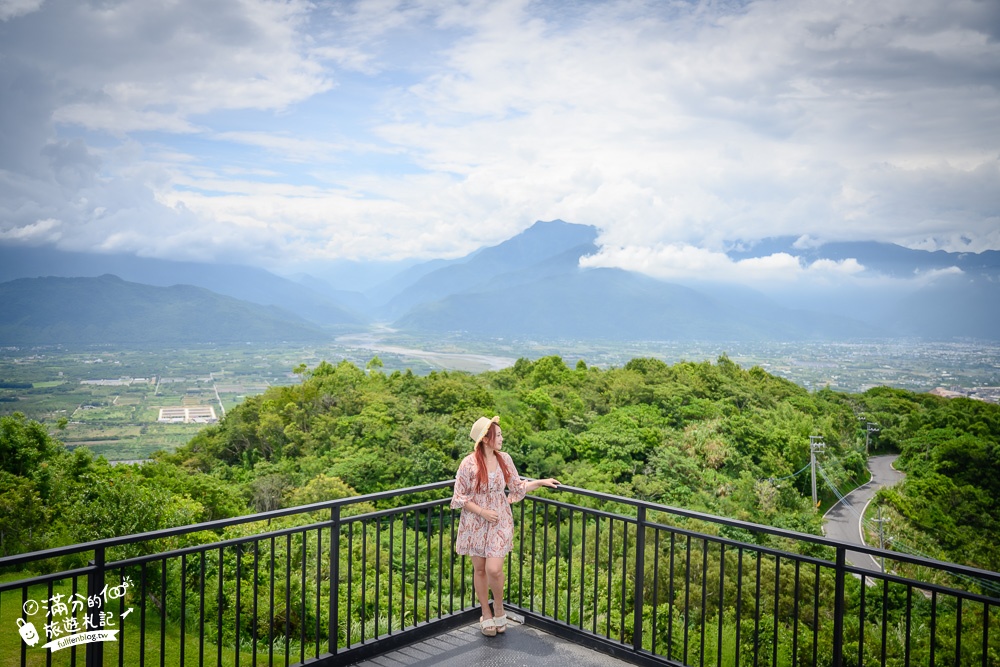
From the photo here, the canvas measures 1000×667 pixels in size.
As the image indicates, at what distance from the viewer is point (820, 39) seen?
57.7 feet

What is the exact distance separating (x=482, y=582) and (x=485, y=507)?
51 cm

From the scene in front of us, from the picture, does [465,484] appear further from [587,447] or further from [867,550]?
[587,447]

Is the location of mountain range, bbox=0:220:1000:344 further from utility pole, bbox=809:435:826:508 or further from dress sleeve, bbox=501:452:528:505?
dress sleeve, bbox=501:452:528:505

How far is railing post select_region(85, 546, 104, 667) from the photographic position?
2.57 metres

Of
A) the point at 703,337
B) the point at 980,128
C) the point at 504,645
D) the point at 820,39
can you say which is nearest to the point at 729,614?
the point at 820,39

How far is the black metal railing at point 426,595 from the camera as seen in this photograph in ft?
8.98

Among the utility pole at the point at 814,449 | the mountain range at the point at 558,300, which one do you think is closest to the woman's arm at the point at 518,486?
the utility pole at the point at 814,449

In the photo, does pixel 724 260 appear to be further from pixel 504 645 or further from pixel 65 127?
pixel 504 645

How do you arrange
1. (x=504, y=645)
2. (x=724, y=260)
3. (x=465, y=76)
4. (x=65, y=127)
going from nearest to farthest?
(x=504, y=645), (x=465, y=76), (x=65, y=127), (x=724, y=260)

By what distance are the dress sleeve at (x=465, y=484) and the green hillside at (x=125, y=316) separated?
71717mm

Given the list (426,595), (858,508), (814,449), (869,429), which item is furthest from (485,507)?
(869,429)

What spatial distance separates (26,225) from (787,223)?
143223mm

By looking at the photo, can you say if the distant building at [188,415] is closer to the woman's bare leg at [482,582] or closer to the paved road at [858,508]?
the paved road at [858,508]

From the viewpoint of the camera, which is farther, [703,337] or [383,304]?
[383,304]
